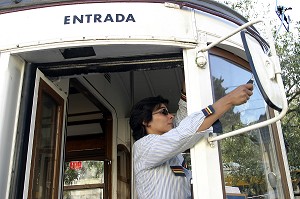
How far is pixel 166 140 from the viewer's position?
1915 mm

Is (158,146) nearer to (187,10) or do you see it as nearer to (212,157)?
(212,157)

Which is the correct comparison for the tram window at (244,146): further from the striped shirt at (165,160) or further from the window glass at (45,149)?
the window glass at (45,149)

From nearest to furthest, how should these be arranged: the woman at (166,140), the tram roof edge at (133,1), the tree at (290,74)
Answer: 1. the woman at (166,140)
2. the tram roof edge at (133,1)
3. the tree at (290,74)

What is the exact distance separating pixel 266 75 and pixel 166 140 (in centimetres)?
61

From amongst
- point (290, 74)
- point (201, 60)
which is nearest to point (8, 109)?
point (201, 60)

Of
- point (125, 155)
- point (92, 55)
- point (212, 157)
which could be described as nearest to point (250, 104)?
point (212, 157)

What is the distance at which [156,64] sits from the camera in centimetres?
231

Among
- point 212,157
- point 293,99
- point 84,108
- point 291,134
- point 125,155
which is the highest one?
point 293,99

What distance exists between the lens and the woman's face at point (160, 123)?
90.5 inches

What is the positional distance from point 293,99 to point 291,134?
1.22 metres

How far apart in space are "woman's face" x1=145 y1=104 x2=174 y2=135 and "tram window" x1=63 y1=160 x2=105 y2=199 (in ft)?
6.28

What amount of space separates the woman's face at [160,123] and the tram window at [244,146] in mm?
354

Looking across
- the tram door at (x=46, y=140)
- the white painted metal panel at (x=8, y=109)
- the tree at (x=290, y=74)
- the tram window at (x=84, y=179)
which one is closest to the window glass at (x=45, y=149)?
the tram door at (x=46, y=140)

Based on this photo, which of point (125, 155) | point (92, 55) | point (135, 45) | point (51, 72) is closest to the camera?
point (135, 45)
